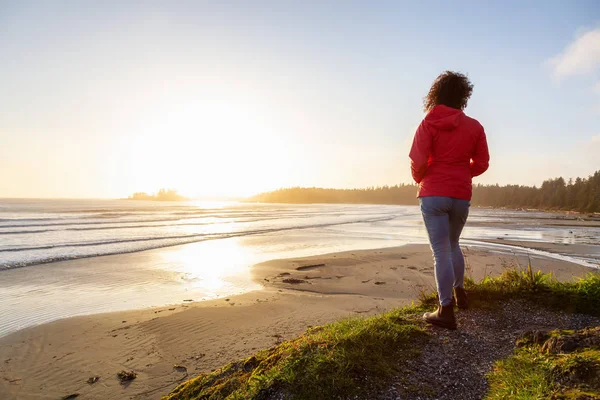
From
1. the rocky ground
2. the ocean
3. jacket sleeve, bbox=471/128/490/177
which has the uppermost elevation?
jacket sleeve, bbox=471/128/490/177

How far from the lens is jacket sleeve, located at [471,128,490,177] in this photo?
3.91 m

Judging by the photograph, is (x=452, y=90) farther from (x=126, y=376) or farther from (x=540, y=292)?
(x=126, y=376)

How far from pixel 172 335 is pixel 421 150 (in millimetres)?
5033

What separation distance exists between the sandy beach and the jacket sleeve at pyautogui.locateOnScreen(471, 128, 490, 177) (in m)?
3.77

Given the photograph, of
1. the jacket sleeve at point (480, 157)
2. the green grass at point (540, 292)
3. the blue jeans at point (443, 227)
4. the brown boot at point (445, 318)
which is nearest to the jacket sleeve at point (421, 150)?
the blue jeans at point (443, 227)

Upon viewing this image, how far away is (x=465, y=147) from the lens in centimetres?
382

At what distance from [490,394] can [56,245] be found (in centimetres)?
2036

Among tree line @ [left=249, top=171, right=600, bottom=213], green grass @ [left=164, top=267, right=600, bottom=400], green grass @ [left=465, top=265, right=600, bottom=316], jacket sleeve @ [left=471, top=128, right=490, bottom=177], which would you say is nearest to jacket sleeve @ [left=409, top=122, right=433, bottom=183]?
jacket sleeve @ [left=471, top=128, right=490, bottom=177]

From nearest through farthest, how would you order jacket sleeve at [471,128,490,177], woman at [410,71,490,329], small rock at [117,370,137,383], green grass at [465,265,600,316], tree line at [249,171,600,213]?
woman at [410,71,490,329]
jacket sleeve at [471,128,490,177]
green grass at [465,265,600,316]
small rock at [117,370,137,383]
tree line at [249,171,600,213]

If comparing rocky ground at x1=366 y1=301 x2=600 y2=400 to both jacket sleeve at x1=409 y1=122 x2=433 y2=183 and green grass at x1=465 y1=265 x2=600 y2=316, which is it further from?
jacket sleeve at x1=409 y1=122 x2=433 y2=183

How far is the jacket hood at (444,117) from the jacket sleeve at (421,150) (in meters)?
0.11

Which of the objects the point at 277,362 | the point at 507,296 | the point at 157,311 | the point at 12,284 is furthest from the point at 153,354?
the point at 12,284

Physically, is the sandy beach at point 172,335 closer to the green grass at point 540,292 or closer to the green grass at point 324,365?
the green grass at point 324,365

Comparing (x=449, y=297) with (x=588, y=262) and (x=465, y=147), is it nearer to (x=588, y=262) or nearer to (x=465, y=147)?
(x=465, y=147)
